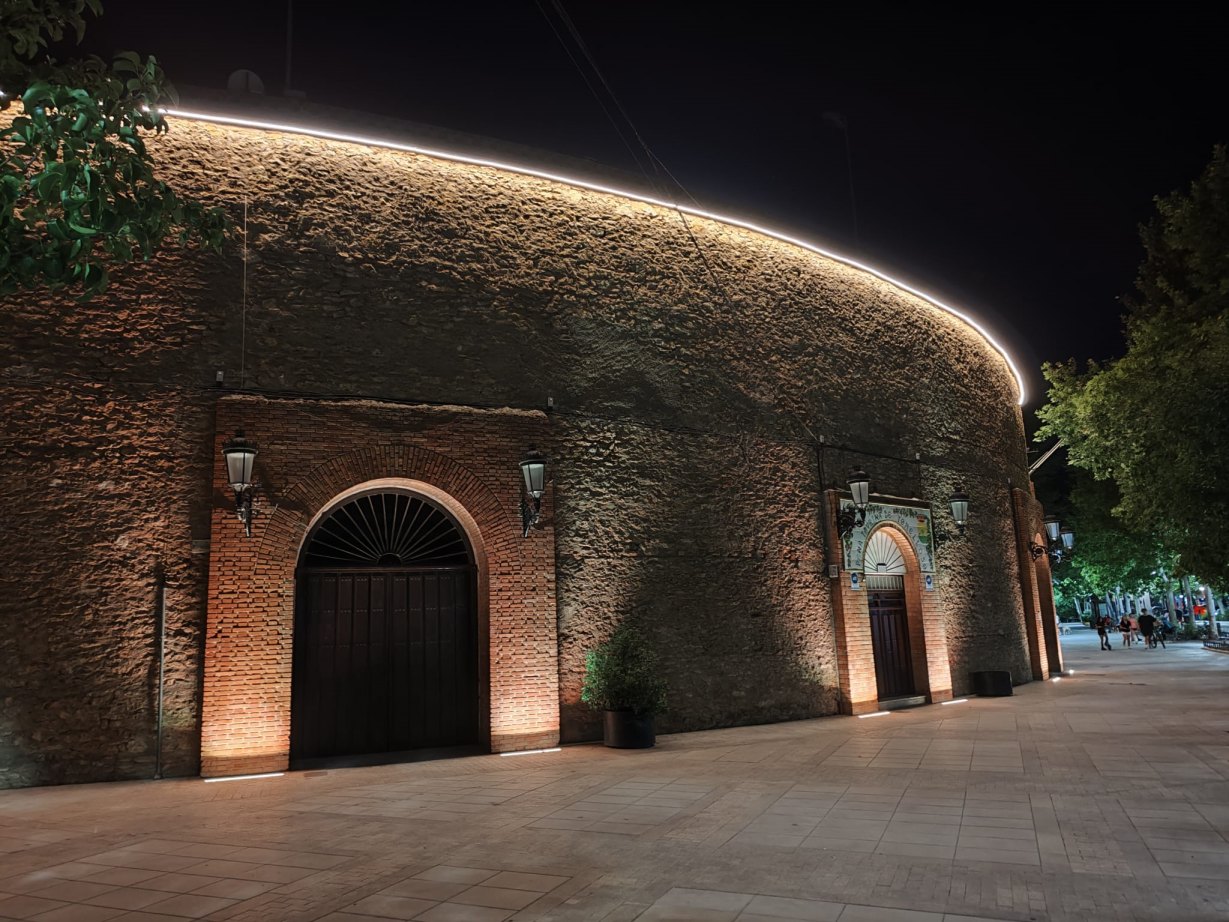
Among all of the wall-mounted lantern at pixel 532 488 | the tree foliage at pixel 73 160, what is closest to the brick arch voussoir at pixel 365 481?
the wall-mounted lantern at pixel 532 488

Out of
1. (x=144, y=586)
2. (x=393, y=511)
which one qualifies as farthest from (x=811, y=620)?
(x=144, y=586)

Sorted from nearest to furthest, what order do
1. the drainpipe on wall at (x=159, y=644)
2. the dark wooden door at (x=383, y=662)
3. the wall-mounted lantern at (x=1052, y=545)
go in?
the drainpipe on wall at (x=159, y=644) → the dark wooden door at (x=383, y=662) → the wall-mounted lantern at (x=1052, y=545)

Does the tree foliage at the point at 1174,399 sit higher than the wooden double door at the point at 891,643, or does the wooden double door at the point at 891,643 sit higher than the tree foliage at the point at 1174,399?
the tree foliage at the point at 1174,399

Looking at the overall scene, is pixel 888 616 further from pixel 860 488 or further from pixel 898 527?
pixel 860 488

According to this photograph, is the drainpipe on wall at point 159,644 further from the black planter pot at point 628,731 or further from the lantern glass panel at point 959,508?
the lantern glass panel at point 959,508

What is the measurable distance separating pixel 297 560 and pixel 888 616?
34.8 feet

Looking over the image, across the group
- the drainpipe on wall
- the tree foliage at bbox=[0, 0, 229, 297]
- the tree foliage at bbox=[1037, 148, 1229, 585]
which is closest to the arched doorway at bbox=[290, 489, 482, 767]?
the drainpipe on wall

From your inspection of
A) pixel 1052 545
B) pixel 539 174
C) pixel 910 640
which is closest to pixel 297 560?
pixel 539 174

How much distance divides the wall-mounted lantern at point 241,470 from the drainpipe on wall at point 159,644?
104cm

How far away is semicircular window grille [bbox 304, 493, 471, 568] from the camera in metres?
9.98

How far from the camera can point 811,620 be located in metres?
13.0

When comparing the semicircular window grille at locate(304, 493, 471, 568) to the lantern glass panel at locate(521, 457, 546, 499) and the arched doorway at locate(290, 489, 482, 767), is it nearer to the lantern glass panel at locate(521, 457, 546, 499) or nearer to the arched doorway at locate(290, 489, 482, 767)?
the arched doorway at locate(290, 489, 482, 767)

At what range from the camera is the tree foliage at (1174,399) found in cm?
1205

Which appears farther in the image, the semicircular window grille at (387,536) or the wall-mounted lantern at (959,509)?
the wall-mounted lantern at (959,509)
